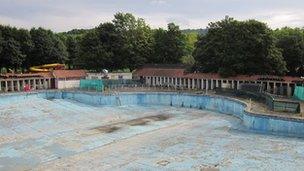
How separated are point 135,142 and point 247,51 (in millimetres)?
23124

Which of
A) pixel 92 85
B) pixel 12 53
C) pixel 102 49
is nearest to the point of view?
pixel 92 85

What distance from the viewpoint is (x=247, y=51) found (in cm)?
4562

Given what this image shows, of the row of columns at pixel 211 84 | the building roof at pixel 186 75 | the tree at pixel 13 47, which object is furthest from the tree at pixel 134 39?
the tree at pixel 13 47

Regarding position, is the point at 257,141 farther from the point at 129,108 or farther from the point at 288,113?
the point at 129,108

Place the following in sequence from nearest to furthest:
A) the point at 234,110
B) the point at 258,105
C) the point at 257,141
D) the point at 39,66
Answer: the point at 257,141 < the point at 258,105 < the point at 234,110 < the point at 39,66

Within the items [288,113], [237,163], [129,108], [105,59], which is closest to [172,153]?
[237,163]

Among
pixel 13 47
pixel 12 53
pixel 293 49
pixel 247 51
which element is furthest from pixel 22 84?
pixel 293 49

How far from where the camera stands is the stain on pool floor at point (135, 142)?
23.0 m

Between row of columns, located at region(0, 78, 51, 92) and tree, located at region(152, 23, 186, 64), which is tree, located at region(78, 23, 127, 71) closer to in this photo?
tree, located at region(152, 23, 186, 64)

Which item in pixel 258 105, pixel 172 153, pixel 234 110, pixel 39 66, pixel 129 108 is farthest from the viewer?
pixel 39 66

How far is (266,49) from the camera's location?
44844 millimetres

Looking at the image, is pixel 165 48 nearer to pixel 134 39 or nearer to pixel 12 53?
pixel 134 39

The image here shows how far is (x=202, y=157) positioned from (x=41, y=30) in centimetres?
4746

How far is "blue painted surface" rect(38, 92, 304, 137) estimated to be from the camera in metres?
30.5
